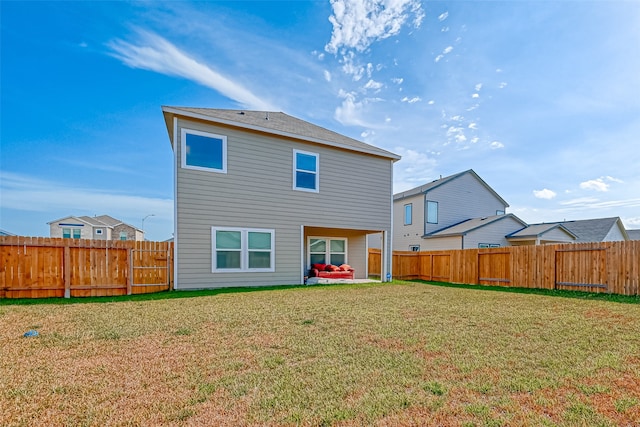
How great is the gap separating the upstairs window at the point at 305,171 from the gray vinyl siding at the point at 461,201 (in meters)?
11.5

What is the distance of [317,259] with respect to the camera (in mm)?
13539

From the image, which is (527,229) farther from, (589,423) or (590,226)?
(589,423)

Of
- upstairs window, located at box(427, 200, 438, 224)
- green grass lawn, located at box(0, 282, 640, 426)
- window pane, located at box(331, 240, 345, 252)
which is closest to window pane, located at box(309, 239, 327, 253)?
window pane, located at box(331, 240, 345, 252)

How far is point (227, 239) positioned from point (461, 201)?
1793 cm

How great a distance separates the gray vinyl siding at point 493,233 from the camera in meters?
17.9

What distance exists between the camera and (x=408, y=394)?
255cm

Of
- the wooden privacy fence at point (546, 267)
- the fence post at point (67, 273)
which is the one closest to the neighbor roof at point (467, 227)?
the wooden privacy fence at point (546, 267)

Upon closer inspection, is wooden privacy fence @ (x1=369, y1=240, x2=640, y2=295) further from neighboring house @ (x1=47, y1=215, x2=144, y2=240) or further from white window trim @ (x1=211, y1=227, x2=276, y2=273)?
neighboring house @ (x1=47, y1=215, x2=144, y2=240)

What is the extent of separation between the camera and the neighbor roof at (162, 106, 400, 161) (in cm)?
957

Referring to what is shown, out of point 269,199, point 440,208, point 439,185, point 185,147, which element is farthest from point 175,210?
point 440,208

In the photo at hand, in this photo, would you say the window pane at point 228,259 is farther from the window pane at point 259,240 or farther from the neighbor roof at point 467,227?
the neighbor roof at point 467,227

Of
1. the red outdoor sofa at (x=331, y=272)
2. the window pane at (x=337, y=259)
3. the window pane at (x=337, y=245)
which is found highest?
the window pane at (x=337, y=245)

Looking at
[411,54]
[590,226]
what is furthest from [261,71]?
[590,226]

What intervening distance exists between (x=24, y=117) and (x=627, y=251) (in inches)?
913
